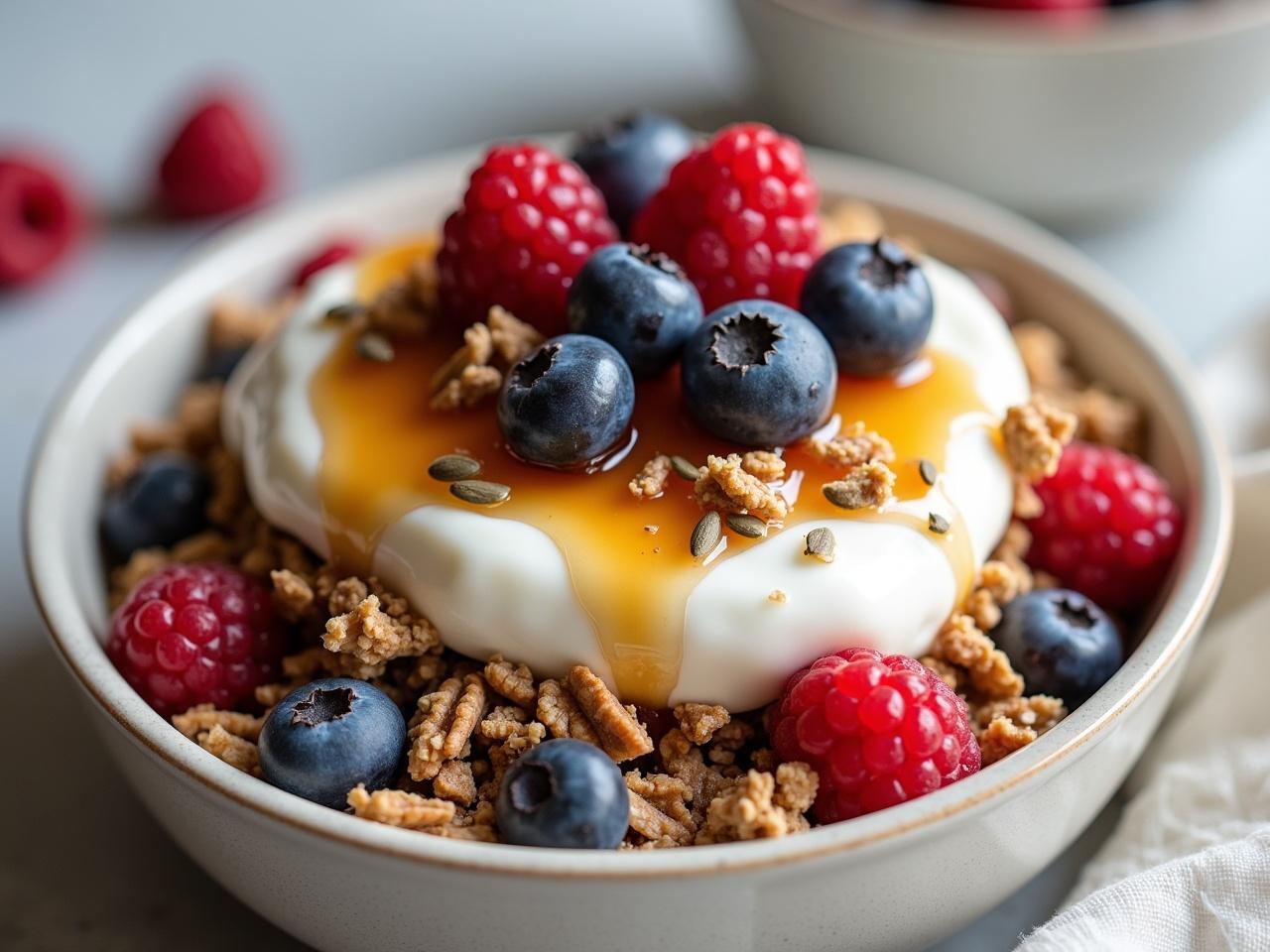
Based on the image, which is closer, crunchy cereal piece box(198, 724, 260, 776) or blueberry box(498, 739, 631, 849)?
blueberry box(498, 739, 631, 849)

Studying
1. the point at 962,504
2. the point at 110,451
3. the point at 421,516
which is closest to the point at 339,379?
the point at 421,516

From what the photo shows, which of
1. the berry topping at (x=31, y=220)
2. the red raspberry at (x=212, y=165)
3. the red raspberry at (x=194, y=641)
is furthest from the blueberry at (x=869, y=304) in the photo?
the berry topping at (x=31, y=220)

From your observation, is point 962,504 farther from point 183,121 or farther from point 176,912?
point 183,121

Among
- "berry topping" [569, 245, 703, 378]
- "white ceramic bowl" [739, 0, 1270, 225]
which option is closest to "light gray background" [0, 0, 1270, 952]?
"white ceramic bowl" [739, 0, 1270, 225]

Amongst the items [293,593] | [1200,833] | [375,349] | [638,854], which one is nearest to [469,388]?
[375,349]

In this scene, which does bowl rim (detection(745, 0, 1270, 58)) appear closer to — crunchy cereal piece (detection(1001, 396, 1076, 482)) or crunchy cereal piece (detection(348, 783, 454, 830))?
crunchy cereal piece (detection(1001, 396, 1076, 482))

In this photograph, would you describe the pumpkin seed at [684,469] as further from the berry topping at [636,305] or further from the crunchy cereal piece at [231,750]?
the crunchy cereal piece at [231,750]

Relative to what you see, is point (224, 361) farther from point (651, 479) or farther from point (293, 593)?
point (651, 479)
